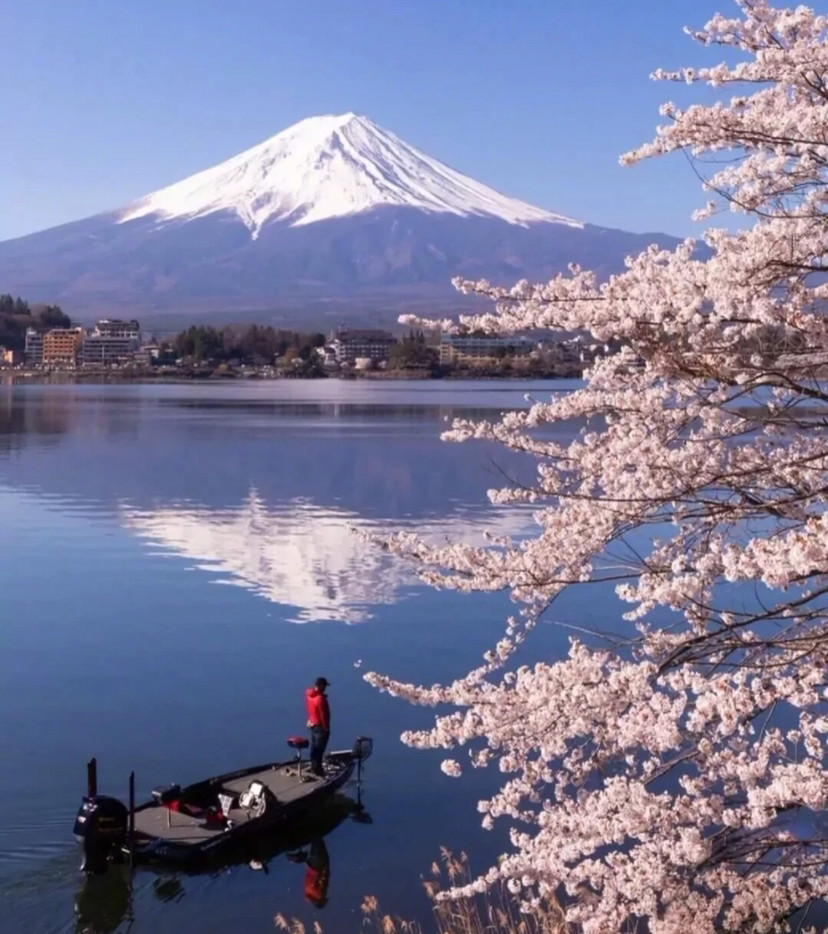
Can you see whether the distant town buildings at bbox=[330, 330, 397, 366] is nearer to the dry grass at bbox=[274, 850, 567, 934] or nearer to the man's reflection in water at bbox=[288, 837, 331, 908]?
the man's reflection in water at bbox=[288, 837, 331, 908]

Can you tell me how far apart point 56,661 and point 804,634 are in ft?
24.8

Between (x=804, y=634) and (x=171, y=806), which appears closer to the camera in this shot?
(x=804, y=634)

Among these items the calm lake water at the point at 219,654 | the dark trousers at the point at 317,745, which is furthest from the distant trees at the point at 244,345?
the dark trousers at the point at 317,745

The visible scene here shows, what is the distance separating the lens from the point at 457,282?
4.25m

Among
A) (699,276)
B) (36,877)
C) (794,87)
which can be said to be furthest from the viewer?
(36,877)

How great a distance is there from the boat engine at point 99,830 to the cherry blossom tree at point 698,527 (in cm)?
307

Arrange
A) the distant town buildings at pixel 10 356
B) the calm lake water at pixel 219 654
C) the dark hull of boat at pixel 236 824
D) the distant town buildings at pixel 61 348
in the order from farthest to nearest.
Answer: the distant town buildings at pixel 61 348, the distant town buildings at pixel 10 356, the dark hull of boat at pixel 236 824, the calm lake water at pixel 219 654

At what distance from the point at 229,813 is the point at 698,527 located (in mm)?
4084

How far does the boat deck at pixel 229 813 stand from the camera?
6.81 meters

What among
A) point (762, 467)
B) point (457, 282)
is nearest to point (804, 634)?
point (762, 467)

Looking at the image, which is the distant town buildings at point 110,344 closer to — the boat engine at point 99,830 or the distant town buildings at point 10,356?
the distant town buildings at point 10,356

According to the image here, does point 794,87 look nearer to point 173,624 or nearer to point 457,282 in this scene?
point 457,282

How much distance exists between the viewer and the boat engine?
6.44m

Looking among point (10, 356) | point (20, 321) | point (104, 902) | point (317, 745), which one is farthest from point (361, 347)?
point (104, 902)
